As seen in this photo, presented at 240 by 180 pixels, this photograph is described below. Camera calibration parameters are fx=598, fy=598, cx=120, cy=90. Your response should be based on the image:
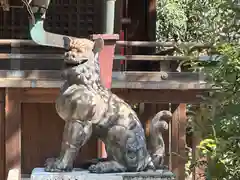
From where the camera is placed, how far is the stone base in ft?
13.2

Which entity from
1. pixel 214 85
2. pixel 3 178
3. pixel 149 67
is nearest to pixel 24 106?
pixel 3 178

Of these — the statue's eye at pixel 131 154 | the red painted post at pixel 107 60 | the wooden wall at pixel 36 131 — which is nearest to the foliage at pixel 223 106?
the statue's eye at pixel 131 154

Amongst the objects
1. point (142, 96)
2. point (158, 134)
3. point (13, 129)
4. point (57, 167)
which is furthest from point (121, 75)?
point (57, 167)

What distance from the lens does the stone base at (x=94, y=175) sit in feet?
13.2

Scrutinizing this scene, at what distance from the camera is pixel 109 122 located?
13.6ft

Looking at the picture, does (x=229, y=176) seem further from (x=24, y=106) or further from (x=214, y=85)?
(x=24, y=106)

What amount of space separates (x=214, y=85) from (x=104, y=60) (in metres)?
3.19

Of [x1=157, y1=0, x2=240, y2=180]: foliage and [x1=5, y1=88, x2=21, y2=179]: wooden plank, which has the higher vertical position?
[x1=157, y1=0, x2=240, y2=180]: foliage

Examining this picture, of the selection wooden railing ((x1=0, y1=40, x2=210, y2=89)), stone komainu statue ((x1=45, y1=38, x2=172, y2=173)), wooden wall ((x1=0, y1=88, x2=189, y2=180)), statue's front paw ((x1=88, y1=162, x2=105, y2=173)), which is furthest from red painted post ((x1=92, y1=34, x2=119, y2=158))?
wooden wall ((x1=0, y1=88, x2=189, y2=180))

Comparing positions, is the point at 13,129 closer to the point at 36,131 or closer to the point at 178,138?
the point at 36,131

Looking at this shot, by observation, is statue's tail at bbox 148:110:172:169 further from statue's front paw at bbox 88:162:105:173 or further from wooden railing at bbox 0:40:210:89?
wooden railing at bbox 0:40:210:89

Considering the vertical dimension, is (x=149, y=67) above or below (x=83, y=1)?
below

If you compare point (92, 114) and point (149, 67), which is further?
point (149, 67)

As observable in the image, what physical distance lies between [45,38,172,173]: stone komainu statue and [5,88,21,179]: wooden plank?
161 inches
